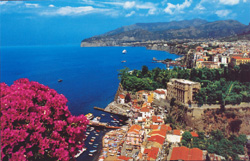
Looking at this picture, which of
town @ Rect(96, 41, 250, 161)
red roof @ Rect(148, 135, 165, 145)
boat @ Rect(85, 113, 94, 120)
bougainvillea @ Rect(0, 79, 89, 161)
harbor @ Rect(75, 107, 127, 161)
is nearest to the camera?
bougainvillea @ Rect(0, 79, 89, 161)

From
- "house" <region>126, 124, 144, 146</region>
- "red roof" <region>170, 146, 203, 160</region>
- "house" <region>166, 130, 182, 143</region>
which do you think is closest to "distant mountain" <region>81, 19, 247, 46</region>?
"house" <region>126, 124, 144, 146</region>

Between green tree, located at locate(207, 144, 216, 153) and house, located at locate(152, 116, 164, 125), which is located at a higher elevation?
green tree, located at locate(207, 144, 216, 153)

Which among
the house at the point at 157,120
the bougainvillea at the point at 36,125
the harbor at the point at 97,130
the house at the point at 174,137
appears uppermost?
the bougainvillea at the point at 36,125

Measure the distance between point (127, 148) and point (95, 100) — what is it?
7.01 meters

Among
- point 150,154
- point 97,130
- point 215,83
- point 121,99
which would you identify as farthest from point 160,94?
point 150,154

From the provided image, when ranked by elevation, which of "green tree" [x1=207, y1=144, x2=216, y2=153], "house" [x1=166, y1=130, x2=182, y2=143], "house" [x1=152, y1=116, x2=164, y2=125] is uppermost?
"green tree" [x1=207, y1=144, x2=216, y2=153]

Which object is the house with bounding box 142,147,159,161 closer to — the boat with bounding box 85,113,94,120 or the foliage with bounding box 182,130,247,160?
the foliage with bounding box 182,130,247,160

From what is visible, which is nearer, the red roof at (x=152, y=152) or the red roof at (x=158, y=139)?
the red roof at (x=152, y=152)

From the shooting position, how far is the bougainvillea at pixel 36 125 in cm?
158

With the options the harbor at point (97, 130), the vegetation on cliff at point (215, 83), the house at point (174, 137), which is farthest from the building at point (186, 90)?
the harbor at point (97, 130)

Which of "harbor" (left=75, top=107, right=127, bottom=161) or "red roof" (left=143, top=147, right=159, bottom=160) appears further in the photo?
"harbor" (left=75, top=107, right=127, bottom=161)

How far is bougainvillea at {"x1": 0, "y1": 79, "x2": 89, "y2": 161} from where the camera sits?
5.17 feet

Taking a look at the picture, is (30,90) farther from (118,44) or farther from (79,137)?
(118,44)

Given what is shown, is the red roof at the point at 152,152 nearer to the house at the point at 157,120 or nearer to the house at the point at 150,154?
the house at the point at 150,154
